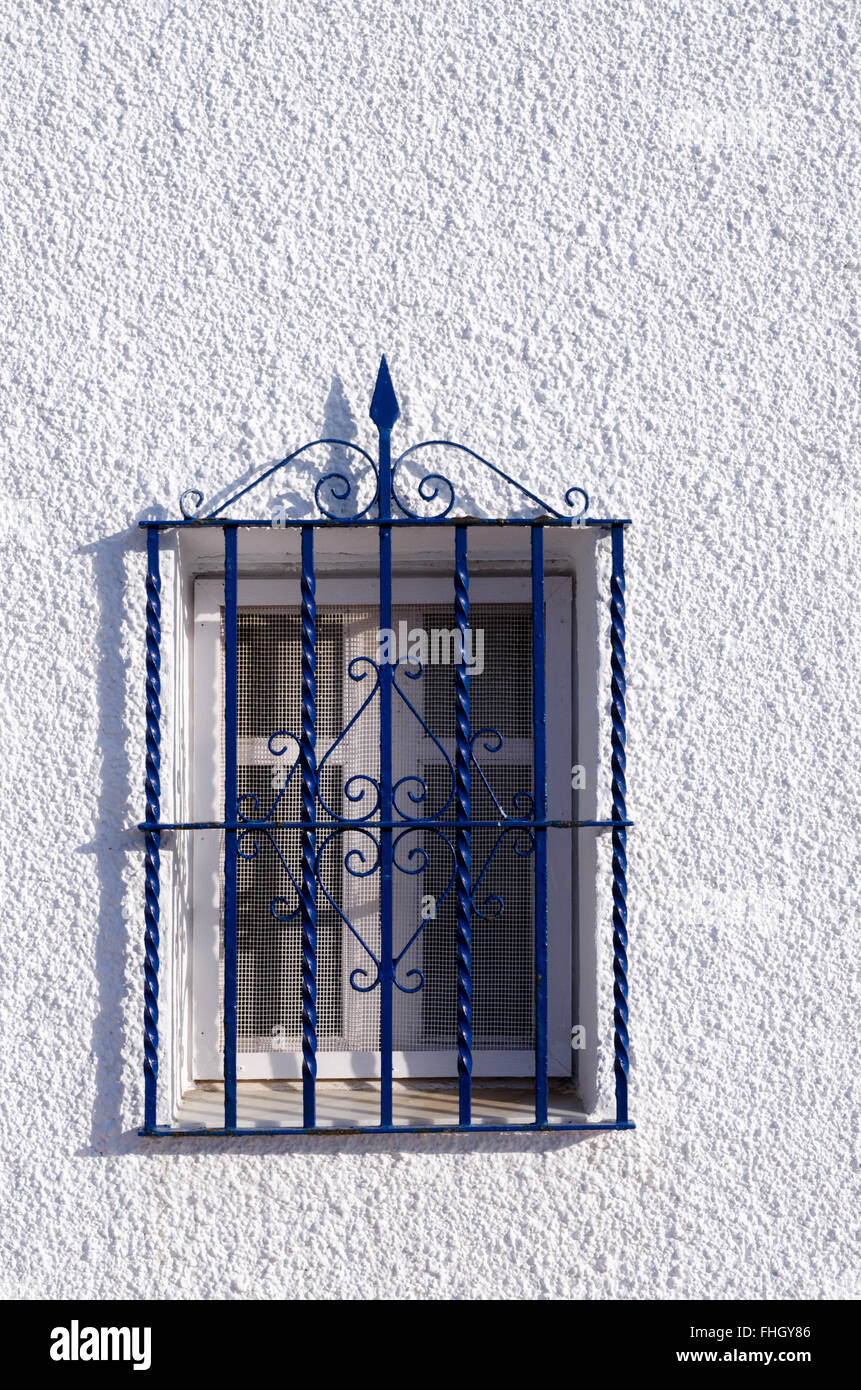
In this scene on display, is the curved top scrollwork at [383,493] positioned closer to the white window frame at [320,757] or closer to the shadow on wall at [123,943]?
the shadow on wall at [123,943]

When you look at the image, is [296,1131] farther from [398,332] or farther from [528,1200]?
[398,332]

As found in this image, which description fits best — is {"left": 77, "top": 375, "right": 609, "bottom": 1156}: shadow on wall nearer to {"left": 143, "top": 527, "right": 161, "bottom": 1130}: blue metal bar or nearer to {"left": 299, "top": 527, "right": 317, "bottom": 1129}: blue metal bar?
{"left": 143, "top": 527, "right": 161, "bottom": 1130}: blue metal bar

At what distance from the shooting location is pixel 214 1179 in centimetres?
294

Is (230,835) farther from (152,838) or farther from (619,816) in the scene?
(619,816)

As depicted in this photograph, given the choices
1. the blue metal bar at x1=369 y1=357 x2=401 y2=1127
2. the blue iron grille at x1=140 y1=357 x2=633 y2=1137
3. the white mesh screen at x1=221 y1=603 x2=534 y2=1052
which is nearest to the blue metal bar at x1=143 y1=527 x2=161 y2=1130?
the blue iron grille at x1=140 y1=357 x2=633 y2=1137

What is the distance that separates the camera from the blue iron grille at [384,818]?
289 centimetres

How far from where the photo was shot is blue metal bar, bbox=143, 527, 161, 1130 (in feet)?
9.39

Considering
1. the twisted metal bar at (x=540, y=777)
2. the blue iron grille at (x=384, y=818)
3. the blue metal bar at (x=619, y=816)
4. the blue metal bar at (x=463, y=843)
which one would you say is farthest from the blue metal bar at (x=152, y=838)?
the blue metal bar at (x=619, y=816)

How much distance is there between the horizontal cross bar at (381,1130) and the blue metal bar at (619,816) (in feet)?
0.32

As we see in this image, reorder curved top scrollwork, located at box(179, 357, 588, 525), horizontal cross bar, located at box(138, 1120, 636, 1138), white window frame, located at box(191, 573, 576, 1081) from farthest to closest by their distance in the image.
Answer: white window frame, located at box(191, 573, 576, 1081) → curved top scrollwork, located at box(179, 357, 588, 525) → horizontal cross bar, located at box(138, 1120, 636, 1138)

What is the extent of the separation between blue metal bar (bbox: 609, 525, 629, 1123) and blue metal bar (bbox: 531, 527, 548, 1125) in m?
0.17

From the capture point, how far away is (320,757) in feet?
10.5

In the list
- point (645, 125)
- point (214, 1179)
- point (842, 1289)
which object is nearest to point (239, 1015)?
point (214, 1179)

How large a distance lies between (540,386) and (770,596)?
2.56 feet
